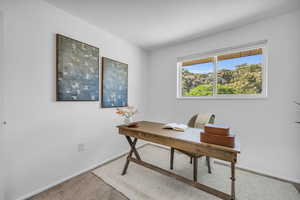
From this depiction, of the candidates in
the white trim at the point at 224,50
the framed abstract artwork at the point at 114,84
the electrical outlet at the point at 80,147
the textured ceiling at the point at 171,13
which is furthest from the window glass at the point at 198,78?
the electrical outlet at the point at 80,147

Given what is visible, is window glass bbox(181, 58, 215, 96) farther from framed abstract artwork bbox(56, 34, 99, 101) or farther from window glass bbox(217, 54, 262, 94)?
framed abstract artwork bbox(56, 34, 99, 101)

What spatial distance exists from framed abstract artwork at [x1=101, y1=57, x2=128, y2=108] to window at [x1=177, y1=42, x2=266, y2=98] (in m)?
1.29

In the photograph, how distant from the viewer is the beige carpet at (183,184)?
5.16 ft

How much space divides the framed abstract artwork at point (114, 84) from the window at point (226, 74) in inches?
50.7

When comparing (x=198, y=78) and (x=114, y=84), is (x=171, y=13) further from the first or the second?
(x=114, y=84)

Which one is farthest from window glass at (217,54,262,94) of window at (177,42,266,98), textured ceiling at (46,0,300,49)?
textured ceiling at (46,0,300,49)

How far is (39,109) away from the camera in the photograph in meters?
1.61

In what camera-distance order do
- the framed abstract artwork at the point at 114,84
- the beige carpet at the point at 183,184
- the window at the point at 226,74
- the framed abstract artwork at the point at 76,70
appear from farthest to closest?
Result: the framed abstract artwork at the point at 114,84, the window at the point at 226,74, the framed abstract artwork at the point at 76,70, the beige carpet at the point at 183,184

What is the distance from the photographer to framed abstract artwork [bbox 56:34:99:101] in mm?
1759

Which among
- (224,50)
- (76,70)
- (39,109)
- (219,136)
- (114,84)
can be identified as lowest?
(219,136)

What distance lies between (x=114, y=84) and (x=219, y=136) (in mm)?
2025

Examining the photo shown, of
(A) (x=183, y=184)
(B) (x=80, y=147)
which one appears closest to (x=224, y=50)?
(A) (x=183, y=184)

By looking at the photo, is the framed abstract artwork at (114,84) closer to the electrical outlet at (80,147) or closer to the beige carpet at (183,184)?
the electrical outlet at (80,147)

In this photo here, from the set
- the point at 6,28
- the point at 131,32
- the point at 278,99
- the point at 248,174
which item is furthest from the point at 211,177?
the point at 6,28
